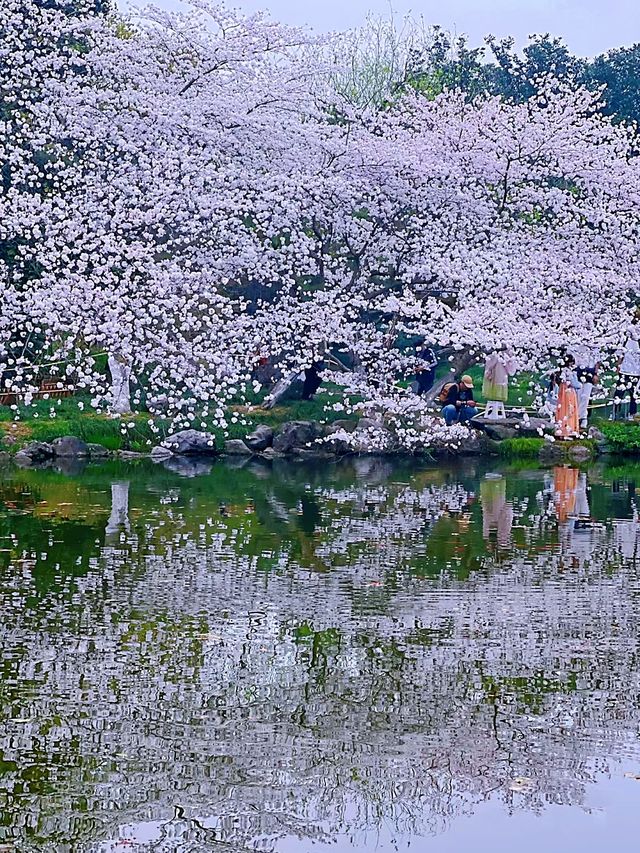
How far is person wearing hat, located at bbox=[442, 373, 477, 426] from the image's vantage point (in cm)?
2344

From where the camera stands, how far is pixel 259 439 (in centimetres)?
2273

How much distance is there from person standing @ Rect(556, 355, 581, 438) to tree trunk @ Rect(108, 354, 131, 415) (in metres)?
7.64

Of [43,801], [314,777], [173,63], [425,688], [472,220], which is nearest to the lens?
[43,801]

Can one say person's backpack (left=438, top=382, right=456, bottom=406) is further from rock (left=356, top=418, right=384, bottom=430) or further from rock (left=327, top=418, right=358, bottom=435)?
rock (left=327, top=418, right=358, bottom=435)

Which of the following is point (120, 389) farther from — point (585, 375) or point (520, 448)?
point (585, 375)

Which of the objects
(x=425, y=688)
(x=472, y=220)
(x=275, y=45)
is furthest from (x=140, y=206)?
(x=425, y=688)

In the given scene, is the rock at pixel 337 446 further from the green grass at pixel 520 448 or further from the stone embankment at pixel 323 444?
the green grass at pixel 520 448

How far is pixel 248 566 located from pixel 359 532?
7.92 ft

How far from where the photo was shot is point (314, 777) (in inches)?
230

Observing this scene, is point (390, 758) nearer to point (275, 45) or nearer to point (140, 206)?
point (140, 206)

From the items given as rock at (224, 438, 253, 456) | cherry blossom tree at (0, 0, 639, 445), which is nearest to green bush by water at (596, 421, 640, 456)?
cherry blossom tree at (0, 0, 639, 445)

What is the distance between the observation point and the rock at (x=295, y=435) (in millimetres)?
22781

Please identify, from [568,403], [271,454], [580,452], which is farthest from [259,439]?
[580,452]

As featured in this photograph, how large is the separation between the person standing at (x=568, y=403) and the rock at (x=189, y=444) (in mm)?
6218
